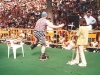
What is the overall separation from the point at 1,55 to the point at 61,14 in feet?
24.9

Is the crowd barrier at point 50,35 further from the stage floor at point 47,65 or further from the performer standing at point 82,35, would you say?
the performer standing at point 82,35

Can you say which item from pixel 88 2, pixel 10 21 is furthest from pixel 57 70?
pixel 10 21

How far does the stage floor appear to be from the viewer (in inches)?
335

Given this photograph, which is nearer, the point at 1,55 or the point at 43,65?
the point at 43,65

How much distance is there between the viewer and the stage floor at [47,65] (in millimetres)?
8508

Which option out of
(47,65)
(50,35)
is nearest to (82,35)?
(47,65)

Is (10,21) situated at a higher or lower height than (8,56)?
higher

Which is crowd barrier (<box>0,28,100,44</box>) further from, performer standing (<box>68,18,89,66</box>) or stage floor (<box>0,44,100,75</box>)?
performer standing (<box>68,18,89,66</box>)

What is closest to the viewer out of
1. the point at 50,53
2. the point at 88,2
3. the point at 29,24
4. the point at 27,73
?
the point at 27,73

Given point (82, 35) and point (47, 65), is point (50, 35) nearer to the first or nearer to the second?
point (47, 65)

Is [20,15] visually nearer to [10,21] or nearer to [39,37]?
[10,21]

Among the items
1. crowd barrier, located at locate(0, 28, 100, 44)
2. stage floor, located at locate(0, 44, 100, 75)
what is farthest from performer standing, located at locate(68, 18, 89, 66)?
crowd barrier, located at locate(0, 28, 100, 44)

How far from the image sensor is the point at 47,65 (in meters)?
9.54

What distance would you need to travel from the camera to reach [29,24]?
18797 mm
